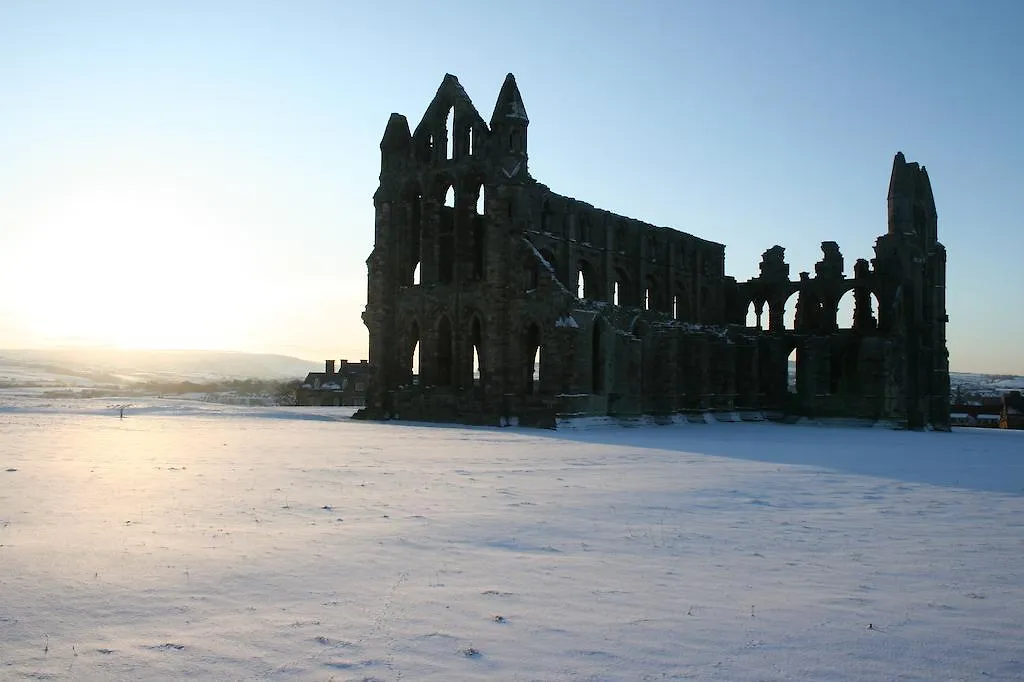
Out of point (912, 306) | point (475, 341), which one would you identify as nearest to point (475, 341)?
point (475, 341)

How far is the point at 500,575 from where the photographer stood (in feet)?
25.0

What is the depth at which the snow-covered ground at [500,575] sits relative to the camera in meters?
5.39

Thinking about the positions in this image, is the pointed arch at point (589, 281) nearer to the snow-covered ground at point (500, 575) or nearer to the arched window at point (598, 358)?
the arched window at point (598, 358)

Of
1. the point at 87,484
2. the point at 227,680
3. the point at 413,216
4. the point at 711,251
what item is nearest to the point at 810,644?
the point at 227,680

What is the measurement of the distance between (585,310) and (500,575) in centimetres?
2814

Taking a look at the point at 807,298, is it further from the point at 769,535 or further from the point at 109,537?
the point at 109,537

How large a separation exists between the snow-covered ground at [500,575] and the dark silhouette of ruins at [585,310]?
64.6 feet

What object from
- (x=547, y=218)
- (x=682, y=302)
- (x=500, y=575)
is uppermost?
(x=547, y=218)

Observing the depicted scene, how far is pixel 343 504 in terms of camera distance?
11602mm

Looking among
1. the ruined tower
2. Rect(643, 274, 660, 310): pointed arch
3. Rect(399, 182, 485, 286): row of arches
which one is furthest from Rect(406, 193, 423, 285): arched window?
the ruined tower

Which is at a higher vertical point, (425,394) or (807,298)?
(807,298)

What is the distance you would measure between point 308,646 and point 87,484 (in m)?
9.27

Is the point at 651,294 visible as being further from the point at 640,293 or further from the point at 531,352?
the point at 531,352

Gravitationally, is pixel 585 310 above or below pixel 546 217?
below
